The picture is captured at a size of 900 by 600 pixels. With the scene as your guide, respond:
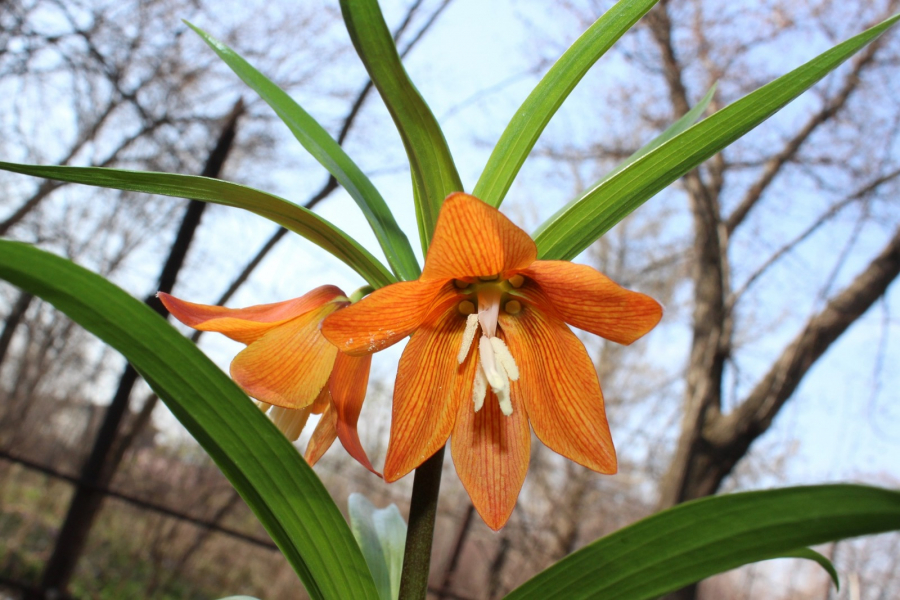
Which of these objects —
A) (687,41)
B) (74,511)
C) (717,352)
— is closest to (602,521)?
(717,352)

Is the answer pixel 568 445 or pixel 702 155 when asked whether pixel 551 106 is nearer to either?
pixel 702 155

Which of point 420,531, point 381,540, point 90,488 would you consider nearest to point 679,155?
point 420,531

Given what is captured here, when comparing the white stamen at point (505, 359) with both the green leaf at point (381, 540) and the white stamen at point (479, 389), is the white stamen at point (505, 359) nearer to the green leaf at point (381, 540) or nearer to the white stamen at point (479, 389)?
the white stamen at point (479, 389)

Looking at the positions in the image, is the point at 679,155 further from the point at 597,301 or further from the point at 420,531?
the point at 420,531

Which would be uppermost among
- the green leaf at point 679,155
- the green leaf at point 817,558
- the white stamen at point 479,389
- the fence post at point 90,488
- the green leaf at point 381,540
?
the fence post at point 90,488

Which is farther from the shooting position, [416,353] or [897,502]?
[416,353]

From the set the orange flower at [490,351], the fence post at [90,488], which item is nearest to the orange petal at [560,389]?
the orange flower at [490,351]
